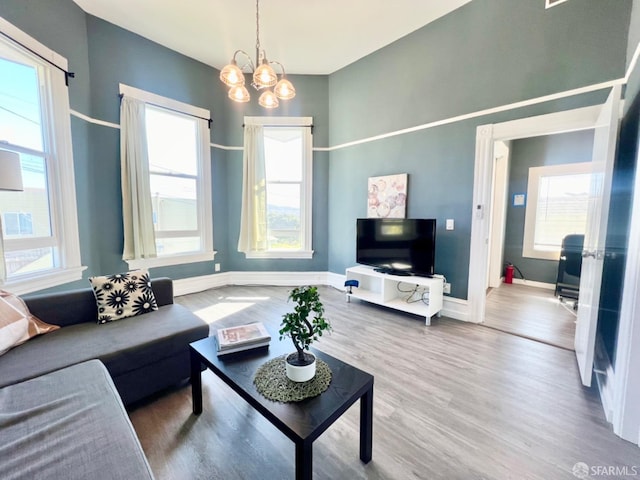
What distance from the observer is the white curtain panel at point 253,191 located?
4176mm

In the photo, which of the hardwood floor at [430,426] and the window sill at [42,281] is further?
the window sill at [42,281]

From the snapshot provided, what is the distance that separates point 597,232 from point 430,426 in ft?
5.51

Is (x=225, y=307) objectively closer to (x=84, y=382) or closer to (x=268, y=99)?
(x=84, y=382)

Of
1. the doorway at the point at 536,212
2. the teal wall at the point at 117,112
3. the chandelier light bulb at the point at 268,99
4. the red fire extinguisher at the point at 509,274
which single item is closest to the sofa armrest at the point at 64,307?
the teal wall at the point at 117,112

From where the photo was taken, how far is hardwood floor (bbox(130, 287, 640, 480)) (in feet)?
4.16

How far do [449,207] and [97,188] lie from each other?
407 centimetres

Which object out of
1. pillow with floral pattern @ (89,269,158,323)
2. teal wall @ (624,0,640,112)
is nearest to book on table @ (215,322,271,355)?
pillow with floral pattern @ (89,269,158,323)

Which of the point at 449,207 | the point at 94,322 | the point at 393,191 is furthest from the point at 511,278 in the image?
the point at 94,322

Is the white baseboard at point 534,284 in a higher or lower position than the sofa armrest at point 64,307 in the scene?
lower

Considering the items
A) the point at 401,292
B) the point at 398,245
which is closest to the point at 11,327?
the point at 398,245

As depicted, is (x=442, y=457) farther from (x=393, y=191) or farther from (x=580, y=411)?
(x=393, y=191)

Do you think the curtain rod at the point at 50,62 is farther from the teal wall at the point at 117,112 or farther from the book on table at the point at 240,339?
the book on table at the point at 240,339

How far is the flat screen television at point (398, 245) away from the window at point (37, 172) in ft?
10.6

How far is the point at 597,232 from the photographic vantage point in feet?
5.86
